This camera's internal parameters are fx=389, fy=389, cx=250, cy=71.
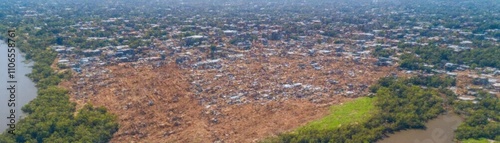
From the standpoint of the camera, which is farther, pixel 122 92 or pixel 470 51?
pixel 470 51

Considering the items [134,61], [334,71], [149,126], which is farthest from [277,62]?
[149,126]

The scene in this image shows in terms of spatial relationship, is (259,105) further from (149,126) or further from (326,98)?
(149,126)

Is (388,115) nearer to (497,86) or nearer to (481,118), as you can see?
(481,118)

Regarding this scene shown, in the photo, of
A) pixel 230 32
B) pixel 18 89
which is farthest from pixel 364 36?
pixel 18 89

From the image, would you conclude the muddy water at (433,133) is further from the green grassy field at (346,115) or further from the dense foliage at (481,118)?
the green grassy field at (346,115)

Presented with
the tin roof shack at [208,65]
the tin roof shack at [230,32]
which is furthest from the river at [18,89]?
the tin roof shack at [230,32]

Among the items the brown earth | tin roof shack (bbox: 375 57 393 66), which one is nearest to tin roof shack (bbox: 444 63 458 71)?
tin roof shack (bbox: 375 57 393 66)
